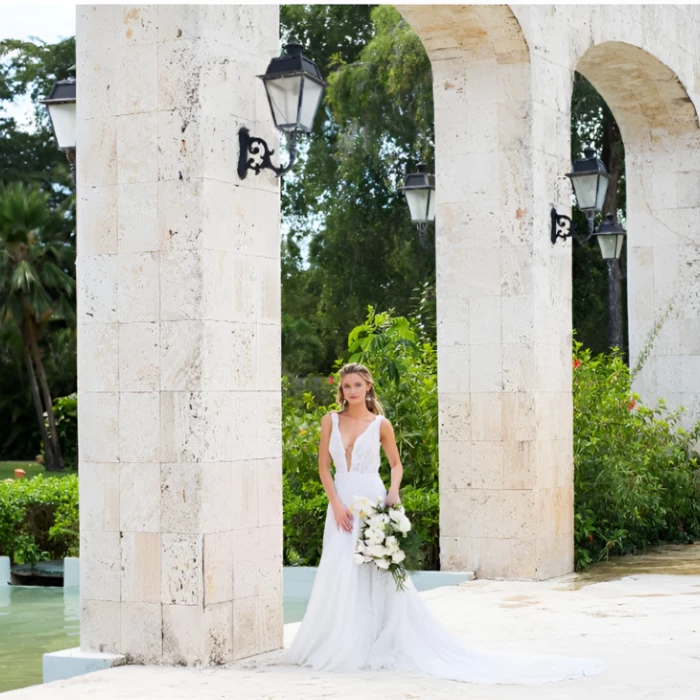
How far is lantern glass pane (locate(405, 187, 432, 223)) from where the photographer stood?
39.7 feet

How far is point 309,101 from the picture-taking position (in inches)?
276

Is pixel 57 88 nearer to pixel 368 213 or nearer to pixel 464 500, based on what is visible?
pixel 464 500

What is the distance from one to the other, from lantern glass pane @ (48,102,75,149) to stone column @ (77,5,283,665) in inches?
24.8

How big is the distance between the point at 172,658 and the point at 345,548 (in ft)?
3.64

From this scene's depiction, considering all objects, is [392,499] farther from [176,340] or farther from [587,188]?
[587,188]

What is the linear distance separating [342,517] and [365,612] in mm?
535

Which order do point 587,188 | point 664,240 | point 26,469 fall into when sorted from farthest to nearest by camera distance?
point 26,469
point 664,240
point 587,188

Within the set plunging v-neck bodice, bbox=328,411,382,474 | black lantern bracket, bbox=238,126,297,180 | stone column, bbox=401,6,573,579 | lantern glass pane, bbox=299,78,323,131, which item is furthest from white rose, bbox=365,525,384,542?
stone column, bbox=401,6,573,579

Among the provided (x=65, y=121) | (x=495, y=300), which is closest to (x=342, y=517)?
(x=65, y=121)

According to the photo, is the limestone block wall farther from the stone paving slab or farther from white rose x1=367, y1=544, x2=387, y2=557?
white rose x1=367, y1=544, x2=387, y2=557

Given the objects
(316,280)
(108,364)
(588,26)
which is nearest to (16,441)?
(316,280)

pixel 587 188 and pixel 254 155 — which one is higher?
pixel 587 188

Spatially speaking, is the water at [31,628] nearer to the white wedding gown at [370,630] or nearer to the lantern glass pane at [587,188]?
the white wedding gown at [370,630]

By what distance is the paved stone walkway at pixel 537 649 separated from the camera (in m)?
6.10
